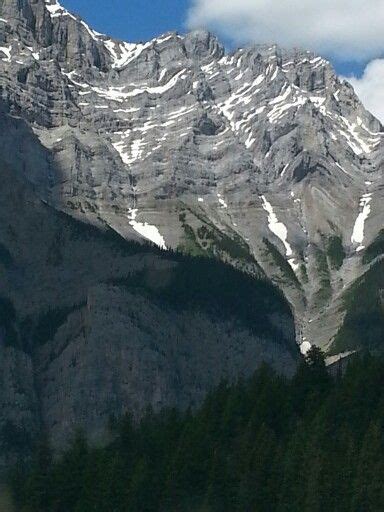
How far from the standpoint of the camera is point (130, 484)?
128500 mm

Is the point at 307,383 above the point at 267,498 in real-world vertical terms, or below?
above

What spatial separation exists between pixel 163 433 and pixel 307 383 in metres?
15.1

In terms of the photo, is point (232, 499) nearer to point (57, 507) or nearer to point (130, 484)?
point (130, 484)

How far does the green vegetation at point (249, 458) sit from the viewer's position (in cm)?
11875

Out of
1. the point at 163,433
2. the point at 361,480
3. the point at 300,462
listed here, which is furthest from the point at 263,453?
the point at 163,433

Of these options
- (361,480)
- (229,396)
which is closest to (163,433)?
(229,396)

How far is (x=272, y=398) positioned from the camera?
144m

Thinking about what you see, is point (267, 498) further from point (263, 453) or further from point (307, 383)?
point (307, 383)

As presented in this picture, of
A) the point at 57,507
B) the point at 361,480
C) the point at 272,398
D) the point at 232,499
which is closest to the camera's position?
the point at 361,480

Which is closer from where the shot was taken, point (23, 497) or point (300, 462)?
point (300, 462)

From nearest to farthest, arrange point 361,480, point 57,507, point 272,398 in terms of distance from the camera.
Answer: point 361,480, point 57,507, point 272,398

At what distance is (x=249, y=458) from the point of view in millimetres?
126500

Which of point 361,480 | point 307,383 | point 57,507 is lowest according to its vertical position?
point 361,480

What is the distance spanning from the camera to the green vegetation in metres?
119
